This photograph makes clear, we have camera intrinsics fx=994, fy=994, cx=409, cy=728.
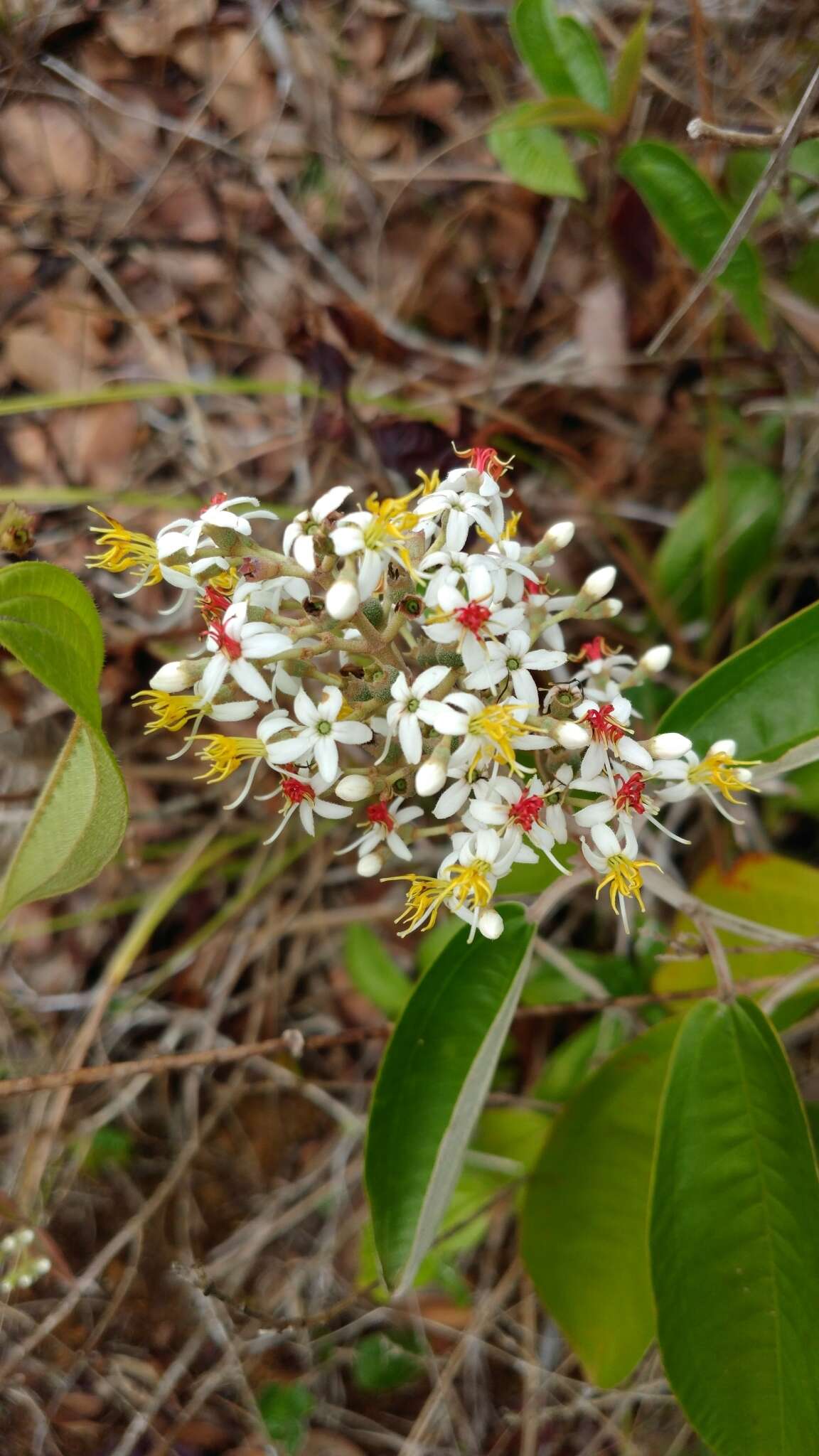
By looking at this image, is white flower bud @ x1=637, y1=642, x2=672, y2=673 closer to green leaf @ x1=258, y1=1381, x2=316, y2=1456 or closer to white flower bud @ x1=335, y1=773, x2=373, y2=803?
white flower bud @ x1=335, y1=773, x2=373, y2=803

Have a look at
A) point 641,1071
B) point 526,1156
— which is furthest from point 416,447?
point 526,1156

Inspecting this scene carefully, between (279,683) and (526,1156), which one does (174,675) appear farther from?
(526,1156)

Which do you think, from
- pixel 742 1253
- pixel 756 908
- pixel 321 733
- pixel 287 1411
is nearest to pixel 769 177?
pixel 321 733

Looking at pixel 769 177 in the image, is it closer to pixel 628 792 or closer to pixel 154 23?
pixel 628 792

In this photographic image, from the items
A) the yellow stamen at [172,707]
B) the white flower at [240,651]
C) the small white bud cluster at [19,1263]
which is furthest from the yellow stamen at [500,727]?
the small white bud cluster at [19,1263]

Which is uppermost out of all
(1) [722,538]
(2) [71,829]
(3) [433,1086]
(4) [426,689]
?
(4) [426,689]

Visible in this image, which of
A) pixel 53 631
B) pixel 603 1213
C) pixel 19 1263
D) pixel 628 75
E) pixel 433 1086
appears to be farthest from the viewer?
pixel 19 1263

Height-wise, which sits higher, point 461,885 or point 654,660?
point 654,660
